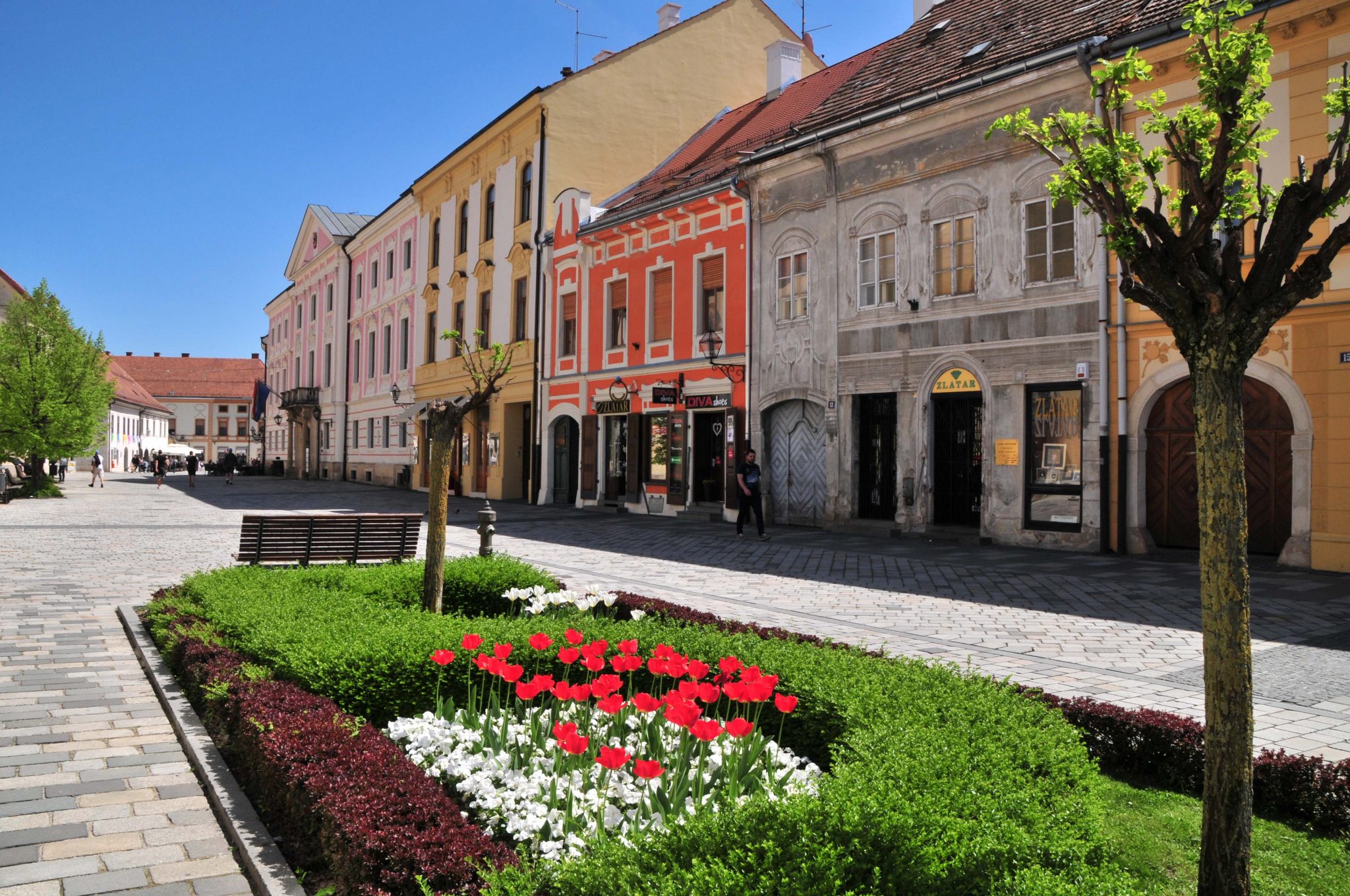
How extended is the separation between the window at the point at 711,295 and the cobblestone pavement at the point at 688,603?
17.8 feet

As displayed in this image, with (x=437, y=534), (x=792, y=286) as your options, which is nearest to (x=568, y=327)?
(x=792, y=286)

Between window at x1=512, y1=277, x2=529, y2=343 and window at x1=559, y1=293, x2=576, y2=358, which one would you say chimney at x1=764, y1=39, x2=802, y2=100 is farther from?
window at x1=512, y1=277, x2=529, y2=343

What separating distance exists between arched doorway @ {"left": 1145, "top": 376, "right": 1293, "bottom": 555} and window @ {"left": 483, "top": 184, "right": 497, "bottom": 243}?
79.4 ft

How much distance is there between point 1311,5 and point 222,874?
51.6 feet

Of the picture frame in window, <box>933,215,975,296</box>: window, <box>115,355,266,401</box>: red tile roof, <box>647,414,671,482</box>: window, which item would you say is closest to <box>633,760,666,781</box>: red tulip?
the picture frame in window

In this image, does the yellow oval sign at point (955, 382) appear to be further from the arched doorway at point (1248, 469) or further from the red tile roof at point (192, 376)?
the red tile roof at point (192, 376)

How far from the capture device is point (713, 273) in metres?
23.5

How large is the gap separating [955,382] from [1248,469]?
5039mm

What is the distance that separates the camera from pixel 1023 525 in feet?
53.7

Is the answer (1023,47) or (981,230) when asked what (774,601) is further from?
(1023,47)

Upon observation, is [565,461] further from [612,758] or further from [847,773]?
[612,758]

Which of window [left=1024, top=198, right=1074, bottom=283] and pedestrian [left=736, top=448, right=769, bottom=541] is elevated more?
window [left=1024, top=198, right=1074, bottom=283]

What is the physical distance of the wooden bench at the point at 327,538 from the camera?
11.3 meters

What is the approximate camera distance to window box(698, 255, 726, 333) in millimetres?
23219
